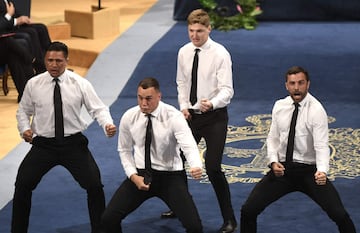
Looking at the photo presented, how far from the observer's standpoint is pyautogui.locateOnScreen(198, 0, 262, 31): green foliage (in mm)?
13852

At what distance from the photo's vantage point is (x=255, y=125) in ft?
33.8

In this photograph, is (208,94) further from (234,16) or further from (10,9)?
(234,16)

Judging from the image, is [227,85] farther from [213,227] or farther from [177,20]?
[177,20]

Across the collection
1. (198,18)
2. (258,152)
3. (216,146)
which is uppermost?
(198,18)

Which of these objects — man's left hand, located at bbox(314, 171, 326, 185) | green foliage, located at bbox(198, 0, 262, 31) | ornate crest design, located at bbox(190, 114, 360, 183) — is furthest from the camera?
green foliage, located at bbox(198, 0, 262, 31)

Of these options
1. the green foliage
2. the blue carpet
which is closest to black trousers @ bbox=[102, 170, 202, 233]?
the blue carpet

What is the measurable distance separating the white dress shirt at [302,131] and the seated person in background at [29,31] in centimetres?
504

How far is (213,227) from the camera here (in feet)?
25.0

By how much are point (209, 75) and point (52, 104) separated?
3.87 ft

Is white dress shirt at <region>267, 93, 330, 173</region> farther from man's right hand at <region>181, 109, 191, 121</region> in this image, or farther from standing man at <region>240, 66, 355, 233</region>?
man's right hand at <region>181, 109, 191, 121</region>

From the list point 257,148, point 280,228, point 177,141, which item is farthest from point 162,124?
point 257,148

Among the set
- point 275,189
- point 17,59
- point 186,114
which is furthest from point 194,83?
point 17,59

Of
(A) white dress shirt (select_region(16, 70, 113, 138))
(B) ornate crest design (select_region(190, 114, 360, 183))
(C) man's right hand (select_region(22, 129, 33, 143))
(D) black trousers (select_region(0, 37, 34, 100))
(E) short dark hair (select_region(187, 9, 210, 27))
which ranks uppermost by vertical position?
(E) short dark hair (select_region(187, 9, 210, 27))

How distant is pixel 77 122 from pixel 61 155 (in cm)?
27
